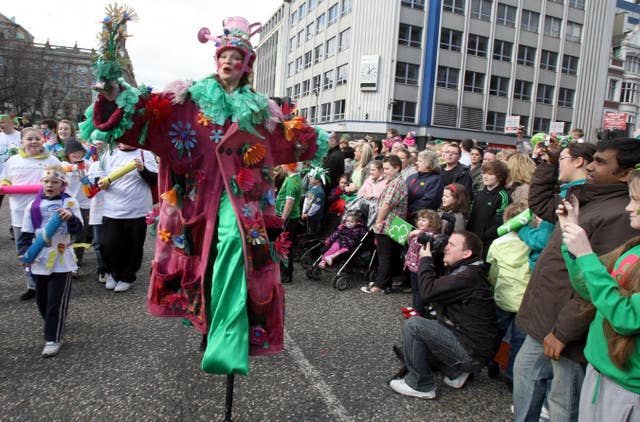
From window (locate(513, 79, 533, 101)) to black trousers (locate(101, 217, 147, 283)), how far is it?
120 ft

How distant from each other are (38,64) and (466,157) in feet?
136

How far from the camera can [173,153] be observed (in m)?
2.78

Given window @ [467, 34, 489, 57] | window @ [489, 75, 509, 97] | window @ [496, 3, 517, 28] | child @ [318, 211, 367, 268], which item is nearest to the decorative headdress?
child @ [318, 211, 367, 268]

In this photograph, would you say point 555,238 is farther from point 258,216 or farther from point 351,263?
point 351,263

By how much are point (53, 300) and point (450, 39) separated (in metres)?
35.5

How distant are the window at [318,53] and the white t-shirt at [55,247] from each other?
128ft

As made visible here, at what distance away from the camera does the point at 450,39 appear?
34406 mm

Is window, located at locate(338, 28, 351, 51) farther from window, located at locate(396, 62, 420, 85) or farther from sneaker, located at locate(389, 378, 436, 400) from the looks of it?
sneaker, located at locate(389, 378, 436, 400)

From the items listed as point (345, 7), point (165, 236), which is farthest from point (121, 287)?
point (345, 7)

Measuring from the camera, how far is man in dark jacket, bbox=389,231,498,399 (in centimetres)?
328

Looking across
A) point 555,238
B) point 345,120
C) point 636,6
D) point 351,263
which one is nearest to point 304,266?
point 351,263

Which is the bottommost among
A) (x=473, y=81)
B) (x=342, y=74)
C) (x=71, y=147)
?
(x=71, y=147)

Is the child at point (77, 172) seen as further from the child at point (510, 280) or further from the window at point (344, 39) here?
the window at point (344, 39)

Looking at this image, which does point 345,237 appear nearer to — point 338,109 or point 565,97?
point 338,109
